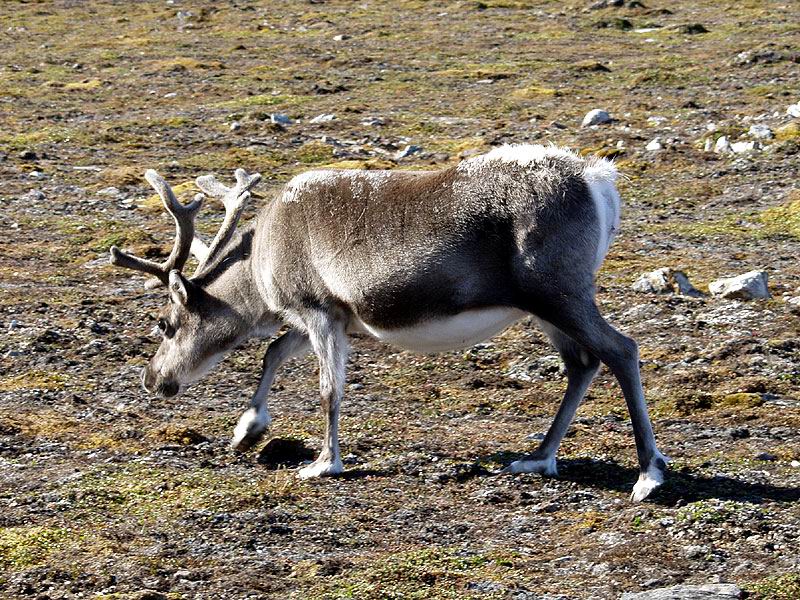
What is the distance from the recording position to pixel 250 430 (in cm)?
1032

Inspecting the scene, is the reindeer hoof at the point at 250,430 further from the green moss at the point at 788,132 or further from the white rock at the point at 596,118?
the white rock at the point at 596,118

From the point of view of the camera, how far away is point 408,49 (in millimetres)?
35812

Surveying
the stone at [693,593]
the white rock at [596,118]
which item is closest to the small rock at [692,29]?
the white rock at [596,118]

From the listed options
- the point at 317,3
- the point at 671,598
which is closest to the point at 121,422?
the point at 671,598

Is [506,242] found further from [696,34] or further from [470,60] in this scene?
[696,34]

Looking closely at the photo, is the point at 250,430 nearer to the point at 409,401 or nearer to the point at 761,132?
the point at 409,401

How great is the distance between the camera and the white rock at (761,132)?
20688 mm

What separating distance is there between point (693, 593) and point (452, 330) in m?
2.97

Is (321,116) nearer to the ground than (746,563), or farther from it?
nearer to the ground

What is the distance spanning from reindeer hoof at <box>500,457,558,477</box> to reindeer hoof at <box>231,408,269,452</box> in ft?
6.61

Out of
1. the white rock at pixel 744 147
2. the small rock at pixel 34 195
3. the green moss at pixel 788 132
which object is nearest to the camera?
the small rock at pixel 34 195

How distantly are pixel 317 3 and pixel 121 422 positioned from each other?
1512 inches

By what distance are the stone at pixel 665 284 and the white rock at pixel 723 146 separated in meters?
6.75

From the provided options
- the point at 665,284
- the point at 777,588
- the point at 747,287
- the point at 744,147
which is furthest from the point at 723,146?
the point at 777,588
